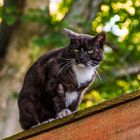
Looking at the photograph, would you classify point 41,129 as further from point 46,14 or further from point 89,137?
point 46,14

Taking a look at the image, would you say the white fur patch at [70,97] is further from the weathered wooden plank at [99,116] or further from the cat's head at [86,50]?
the weathered wooden plank at [99,116]

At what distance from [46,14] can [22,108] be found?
12.5 feet

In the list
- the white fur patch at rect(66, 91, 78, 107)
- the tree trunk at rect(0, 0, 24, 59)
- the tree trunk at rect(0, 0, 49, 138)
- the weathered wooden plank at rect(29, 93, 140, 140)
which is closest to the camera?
the weathered wooden plank at rect(29, 93, 140, 140)

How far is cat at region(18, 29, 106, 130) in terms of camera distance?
3.92m

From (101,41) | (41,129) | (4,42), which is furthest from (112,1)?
(41,129)

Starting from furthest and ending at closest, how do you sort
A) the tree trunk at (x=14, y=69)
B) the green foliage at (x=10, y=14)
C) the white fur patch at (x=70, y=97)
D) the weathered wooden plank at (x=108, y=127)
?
1. the green foliage at (x=10, y=14)
2. the tree trunk at (x=14, y=69)
3. the white fur patch at (x=70, y=97)
4. the weathered wooden plank at (x=108, y=127)

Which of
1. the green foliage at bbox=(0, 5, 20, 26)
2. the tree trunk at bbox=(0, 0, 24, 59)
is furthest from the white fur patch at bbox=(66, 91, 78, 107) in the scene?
the tree trunk at bbox=(0, 0, 24, 59)

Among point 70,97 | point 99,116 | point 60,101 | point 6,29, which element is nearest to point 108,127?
point 99,116

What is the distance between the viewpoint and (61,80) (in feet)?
12.9

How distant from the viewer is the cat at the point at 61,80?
3919mm

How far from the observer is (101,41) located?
4.00 m

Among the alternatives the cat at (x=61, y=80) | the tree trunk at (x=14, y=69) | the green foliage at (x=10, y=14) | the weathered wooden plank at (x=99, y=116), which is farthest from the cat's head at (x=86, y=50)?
the green foliage at (x=10, y=14)

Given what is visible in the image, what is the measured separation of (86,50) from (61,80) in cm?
26

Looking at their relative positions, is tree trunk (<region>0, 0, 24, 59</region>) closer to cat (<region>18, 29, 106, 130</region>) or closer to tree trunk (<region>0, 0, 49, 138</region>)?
tree trunk (<region>0, 0, 49, 138</region>)
